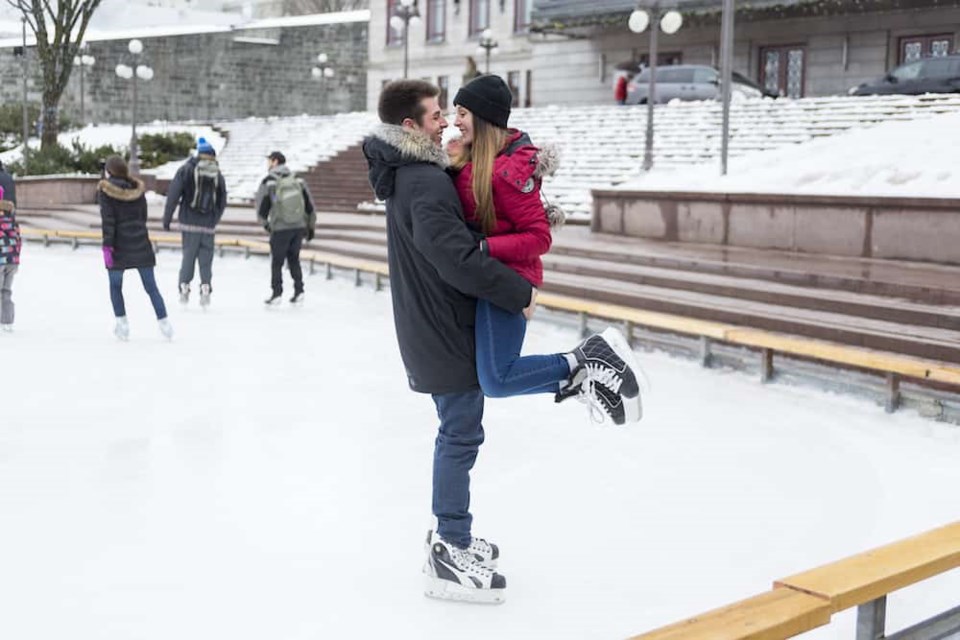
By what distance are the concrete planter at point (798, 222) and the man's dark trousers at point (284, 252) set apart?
198 inches

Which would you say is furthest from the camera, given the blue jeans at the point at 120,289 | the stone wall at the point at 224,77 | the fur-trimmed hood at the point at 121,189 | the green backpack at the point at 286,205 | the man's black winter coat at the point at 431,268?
the stone wall at the point at 224,77

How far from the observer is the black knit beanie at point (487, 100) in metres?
3.42

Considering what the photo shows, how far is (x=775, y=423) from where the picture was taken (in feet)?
21.5

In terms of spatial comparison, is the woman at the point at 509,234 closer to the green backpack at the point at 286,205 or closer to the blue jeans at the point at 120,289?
the blue jeans at the point at 120,289

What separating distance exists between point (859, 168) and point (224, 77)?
37090mm

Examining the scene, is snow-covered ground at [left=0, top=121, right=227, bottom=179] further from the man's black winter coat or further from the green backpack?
the man's black winter coat

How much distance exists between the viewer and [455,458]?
3.63 m

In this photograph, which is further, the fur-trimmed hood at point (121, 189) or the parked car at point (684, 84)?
the parked car at point (684, 84)

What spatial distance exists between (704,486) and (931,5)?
28429mm

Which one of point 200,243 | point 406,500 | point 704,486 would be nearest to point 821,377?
point 704,486

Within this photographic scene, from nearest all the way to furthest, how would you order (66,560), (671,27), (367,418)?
(66,560) → (367,418) → (671,27)

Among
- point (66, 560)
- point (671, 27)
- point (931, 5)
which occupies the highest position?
point (931, 5)

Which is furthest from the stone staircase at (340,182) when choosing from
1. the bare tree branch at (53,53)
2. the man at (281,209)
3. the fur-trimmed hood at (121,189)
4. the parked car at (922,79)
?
the fur-trimmed hood at (121,189)

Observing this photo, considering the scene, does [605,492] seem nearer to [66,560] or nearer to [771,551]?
[771,551]
